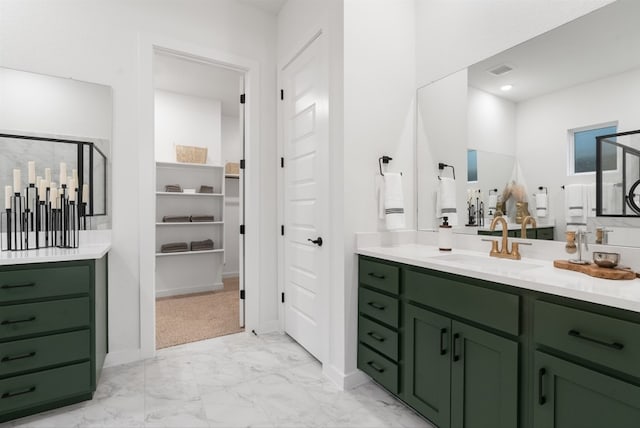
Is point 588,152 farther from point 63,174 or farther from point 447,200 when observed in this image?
point 63,174

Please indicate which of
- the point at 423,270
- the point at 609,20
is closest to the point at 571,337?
the point at 423,270

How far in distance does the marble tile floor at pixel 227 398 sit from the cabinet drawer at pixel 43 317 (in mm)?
510

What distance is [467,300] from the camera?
4.83ft

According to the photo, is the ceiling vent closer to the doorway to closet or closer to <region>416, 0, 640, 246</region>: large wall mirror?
<region>416, 0, 640, 246</region>: large wall mirror

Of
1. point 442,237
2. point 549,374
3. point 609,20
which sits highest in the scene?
point 609,20

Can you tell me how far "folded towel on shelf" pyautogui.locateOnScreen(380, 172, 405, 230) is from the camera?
2209 mm

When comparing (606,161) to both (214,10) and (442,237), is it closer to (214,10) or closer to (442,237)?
(442,237)

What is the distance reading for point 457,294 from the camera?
59.8 inches

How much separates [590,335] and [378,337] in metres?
1.11

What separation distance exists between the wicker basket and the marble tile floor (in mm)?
2638

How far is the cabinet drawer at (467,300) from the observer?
1314 mm

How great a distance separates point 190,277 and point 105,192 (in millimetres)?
2369

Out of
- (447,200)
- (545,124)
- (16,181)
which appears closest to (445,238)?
(447,200)

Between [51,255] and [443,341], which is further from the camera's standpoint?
[51,255]
